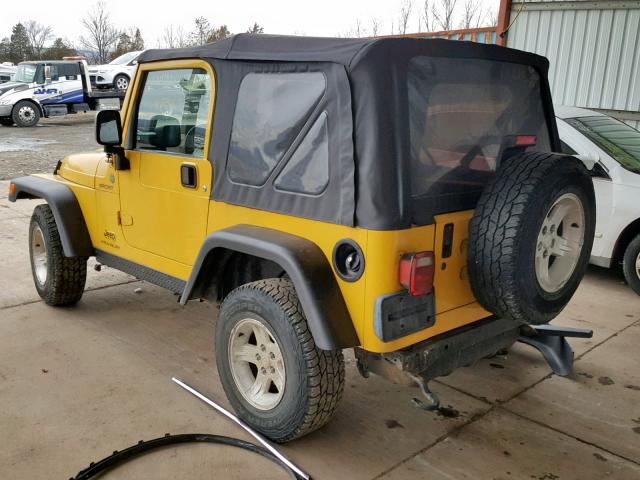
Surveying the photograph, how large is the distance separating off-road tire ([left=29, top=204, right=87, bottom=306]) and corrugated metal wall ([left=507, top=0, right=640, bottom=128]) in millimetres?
6426

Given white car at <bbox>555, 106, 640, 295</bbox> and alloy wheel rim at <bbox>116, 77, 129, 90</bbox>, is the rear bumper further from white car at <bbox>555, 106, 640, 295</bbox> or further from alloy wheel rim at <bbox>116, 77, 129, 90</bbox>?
alloy wheel rim at <bbox>116, 77, 129, 90</bbox>

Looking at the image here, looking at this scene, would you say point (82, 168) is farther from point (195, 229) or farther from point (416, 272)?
point (416, 272)

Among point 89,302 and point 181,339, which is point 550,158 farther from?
point 89,302

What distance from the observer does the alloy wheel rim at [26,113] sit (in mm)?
19641

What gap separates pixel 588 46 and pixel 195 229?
22.6 ft

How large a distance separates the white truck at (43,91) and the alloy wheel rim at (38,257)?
16571mm

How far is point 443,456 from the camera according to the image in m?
2.98

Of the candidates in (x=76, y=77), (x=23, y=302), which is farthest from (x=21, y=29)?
(x=23, y=302)

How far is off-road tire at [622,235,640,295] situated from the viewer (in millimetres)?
5320

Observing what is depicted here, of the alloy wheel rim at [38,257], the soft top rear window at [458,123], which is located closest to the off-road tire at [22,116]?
the alloy wheel rim at [38,257]

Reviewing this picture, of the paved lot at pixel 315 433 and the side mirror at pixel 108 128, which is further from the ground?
the side mirror at pixel 108 128

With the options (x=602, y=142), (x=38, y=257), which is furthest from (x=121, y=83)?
(x=602, y=142)

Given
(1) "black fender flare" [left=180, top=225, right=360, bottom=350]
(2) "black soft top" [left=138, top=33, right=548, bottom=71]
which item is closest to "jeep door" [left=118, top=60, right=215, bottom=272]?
(2) "black soft top" [left=138, top=33, right=548, bottom=71]

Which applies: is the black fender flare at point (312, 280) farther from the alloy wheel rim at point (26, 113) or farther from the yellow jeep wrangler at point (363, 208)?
the alloy wheel rim at point (26, 113)
